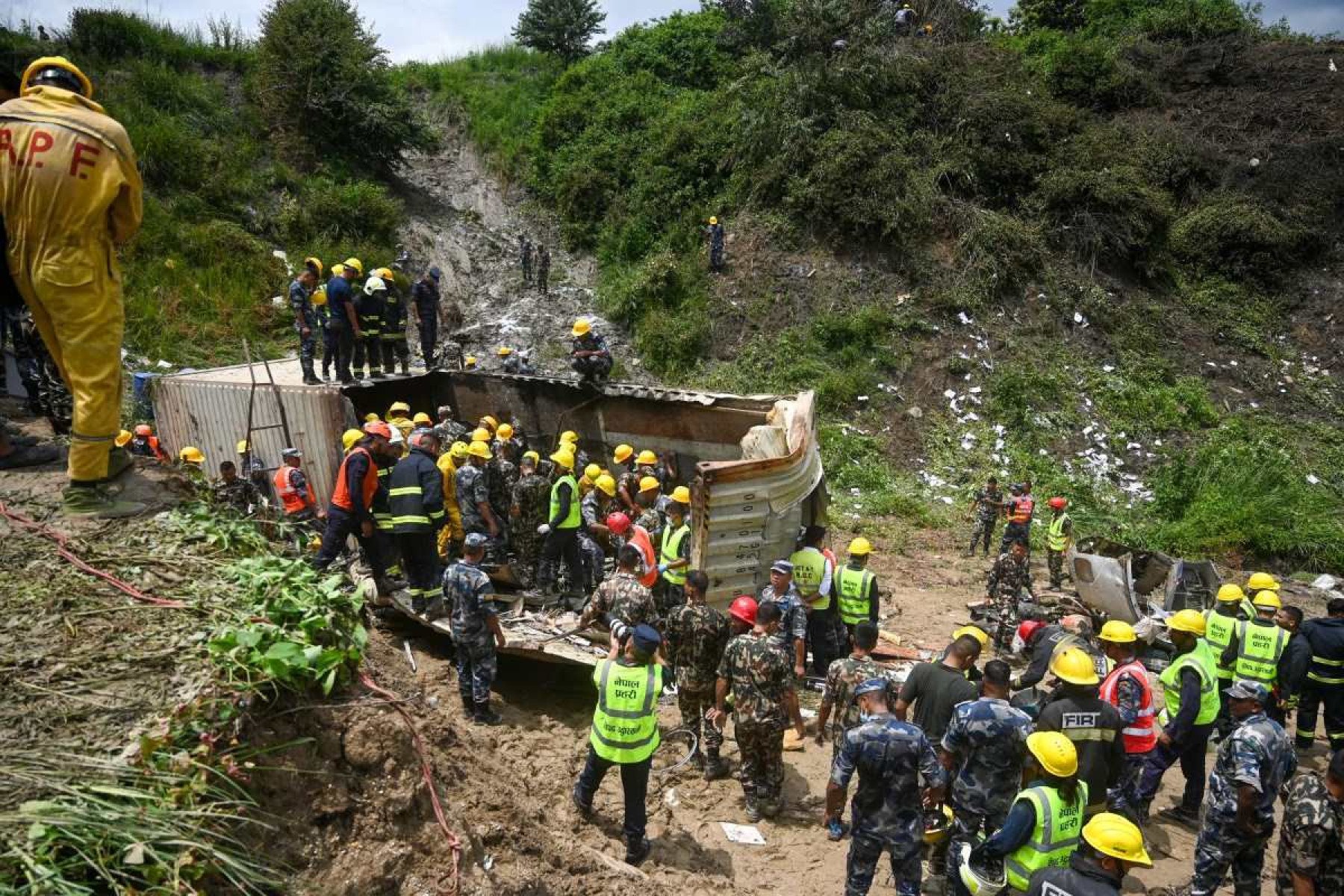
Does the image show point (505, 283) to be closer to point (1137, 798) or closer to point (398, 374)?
point (398, 374)

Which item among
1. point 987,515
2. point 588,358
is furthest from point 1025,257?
point 588,358

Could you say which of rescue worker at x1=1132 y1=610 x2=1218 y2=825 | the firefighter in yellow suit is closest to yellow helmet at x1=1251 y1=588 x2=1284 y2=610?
rescue worker at x1=1132 y1=610 x2=1218 y2=825

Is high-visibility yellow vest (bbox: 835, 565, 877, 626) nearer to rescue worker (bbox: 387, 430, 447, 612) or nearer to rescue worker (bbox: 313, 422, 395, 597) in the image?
rescue worker (bbox: 387, 430, 447, 612)

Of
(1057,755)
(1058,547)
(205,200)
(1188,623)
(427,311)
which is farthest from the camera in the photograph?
(205,200)

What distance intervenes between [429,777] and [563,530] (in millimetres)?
Answer: 4695

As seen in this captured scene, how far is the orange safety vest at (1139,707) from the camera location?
16.8ft

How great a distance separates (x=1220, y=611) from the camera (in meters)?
6.81

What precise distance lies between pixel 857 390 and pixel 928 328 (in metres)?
2.39

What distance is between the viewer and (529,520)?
8258 millimetres

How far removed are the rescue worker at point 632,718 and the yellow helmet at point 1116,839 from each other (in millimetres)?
2382

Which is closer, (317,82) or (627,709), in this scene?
(627,709)

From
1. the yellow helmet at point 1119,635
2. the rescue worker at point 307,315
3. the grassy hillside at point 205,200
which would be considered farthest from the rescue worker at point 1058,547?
the grassy hillside at point 205,200

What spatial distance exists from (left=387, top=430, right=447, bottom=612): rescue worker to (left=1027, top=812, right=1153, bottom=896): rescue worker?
5174 millimetres

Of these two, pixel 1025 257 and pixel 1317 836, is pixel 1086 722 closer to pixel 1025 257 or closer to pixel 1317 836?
pixel 1317 836
